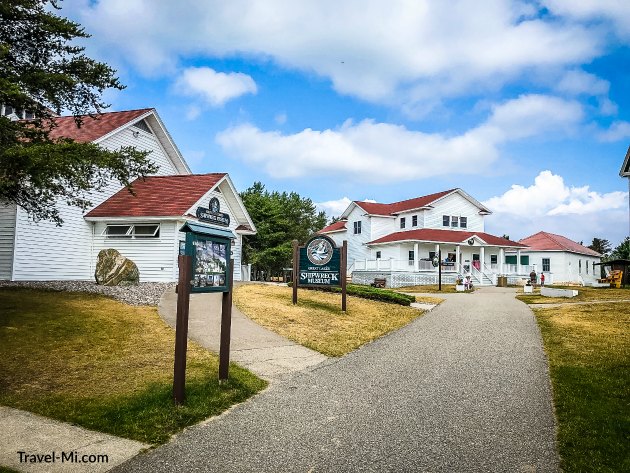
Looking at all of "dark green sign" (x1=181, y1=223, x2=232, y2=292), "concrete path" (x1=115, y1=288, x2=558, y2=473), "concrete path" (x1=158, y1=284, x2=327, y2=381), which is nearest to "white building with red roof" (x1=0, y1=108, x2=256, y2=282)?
"concrete path" (x1=158, y1=284, x2=327, y2=381)

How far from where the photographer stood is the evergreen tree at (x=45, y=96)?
833cm

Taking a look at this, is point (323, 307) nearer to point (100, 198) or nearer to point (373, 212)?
point (100, 198)

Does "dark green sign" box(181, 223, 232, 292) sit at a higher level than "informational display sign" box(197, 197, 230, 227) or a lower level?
lower

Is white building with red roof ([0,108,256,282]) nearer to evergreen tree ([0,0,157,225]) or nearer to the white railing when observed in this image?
evergreen tree ([0,0,157,225])

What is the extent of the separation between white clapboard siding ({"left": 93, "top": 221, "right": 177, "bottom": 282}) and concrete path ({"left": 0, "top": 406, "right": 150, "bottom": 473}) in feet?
56.1

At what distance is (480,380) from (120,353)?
6719 mm

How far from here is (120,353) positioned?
898cm

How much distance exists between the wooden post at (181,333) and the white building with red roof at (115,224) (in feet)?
42.8

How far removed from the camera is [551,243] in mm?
47812

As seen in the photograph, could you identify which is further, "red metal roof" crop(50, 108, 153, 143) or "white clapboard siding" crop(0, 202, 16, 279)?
"red metal roof" crop(50, 108, 153, 143)

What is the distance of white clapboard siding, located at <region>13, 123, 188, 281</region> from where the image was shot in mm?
19625

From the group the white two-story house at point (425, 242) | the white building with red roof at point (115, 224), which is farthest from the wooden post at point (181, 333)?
the white two-story house at point (425, 242)

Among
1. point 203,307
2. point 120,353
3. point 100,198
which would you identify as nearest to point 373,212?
point 100,198

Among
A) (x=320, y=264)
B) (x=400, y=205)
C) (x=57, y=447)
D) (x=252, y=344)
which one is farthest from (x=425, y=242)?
(x=57, y=447)
